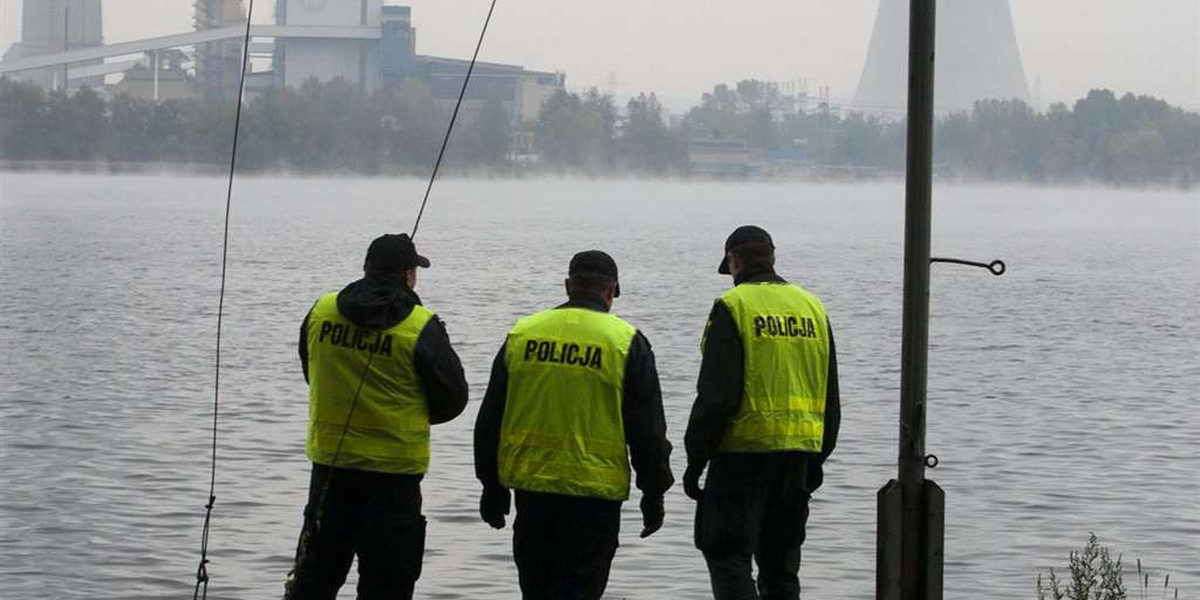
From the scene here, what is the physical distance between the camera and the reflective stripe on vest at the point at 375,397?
6531 millimetres

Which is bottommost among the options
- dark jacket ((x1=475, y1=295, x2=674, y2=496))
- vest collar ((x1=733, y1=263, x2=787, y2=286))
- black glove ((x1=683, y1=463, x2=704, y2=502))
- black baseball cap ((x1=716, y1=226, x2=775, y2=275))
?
black glove ((x1=683, y1=463, x2=704, y2=502))

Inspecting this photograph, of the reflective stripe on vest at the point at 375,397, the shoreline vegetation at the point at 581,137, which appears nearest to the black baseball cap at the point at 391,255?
the reflective stripe on vest at the point at 375,397

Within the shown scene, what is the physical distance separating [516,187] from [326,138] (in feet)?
118

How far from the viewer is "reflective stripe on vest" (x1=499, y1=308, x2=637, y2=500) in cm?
634

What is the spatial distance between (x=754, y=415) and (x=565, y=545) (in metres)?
0.84

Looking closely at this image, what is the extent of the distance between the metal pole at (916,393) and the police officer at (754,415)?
2.37 feet

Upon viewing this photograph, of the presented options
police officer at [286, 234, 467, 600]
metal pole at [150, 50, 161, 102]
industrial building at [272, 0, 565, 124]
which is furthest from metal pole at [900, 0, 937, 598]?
metal pole at [150, 50, 161, 102]

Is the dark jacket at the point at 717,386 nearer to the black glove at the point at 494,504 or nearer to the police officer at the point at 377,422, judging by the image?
the black glove at the point at 494,504

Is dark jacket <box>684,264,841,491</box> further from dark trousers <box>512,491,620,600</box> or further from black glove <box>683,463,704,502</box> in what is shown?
dark trousers <box>512,491,620,600</box>

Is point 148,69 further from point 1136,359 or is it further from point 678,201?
point 1136,359

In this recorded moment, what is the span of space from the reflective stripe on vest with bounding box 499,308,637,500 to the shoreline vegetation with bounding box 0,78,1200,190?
118 meters

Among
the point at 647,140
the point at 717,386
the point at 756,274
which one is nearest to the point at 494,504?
the point at 717,386

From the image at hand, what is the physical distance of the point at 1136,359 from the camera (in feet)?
124

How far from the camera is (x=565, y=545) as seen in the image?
6.43 m
